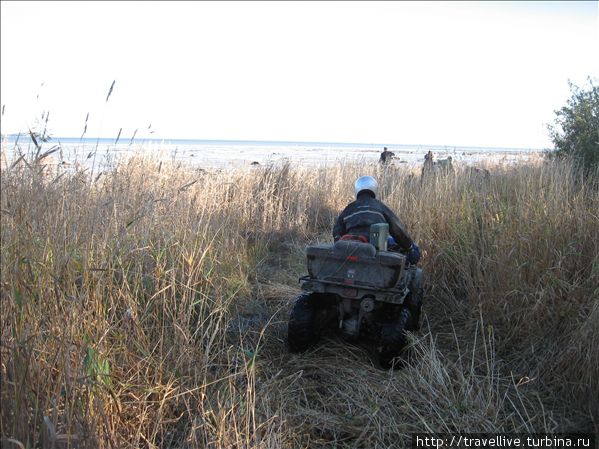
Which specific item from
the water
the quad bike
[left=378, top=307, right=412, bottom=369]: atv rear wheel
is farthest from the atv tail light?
the water

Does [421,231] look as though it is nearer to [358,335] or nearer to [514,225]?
[514,225]

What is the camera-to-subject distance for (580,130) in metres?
8.33

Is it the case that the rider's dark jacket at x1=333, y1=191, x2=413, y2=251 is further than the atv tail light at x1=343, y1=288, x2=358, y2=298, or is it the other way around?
the rider's dark jacket at x1=333, y1=191, x2=413, y2=251

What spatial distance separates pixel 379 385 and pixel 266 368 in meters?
0.86

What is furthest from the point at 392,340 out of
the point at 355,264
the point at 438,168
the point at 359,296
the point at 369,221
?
the point at 438,168

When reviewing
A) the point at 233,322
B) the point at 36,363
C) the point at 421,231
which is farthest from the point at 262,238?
the point at 36,363

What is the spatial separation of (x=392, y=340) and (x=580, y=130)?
675cm

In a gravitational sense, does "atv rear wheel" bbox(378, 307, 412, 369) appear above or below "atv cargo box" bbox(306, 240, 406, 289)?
below

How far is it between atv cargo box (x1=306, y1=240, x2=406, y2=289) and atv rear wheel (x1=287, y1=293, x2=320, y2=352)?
0.30 metres

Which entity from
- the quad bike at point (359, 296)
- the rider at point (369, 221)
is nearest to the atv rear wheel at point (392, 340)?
the quad bike at point (359, 296)

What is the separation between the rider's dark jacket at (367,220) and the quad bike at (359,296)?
31 centimetres

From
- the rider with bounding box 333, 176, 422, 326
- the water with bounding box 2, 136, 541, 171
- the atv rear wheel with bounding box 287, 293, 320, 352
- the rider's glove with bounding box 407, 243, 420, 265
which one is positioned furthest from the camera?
the rider's glove with bounding box 407, 243, 420, 265

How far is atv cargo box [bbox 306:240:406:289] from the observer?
145 inches

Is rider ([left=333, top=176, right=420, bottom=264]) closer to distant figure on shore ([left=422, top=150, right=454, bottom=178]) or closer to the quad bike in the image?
the quad bike
